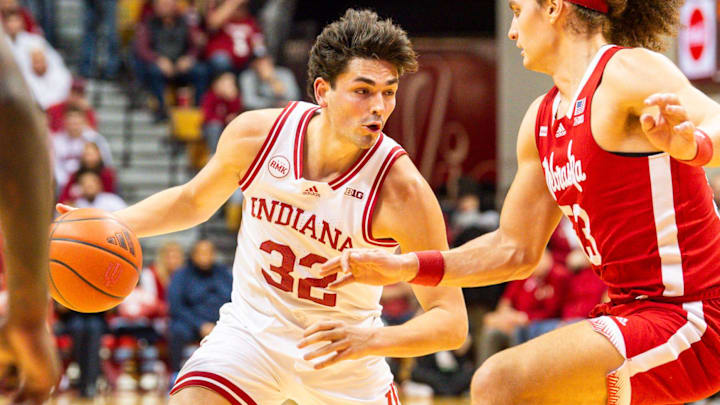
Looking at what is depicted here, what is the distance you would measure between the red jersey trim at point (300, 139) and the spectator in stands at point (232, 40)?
356 inches

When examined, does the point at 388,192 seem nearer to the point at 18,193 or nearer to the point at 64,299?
the point at 64,299

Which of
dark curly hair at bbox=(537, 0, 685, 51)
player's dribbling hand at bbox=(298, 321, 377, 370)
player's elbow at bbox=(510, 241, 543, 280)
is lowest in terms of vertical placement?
player's dribbling hand at bbox=(298, 321, 377, 370)

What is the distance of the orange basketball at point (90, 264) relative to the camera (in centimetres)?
419

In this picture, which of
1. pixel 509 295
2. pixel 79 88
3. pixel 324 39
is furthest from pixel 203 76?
pixel 324 39

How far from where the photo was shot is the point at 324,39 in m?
4.48

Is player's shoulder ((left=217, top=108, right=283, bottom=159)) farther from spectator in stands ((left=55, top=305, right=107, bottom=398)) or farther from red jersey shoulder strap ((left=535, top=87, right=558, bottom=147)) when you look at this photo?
spectator in stands ((left=55, top=305, right=107, bottom=398))

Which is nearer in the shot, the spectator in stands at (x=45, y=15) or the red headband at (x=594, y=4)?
the red headband at (x=594, y=4)

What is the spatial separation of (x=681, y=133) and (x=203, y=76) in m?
11.2

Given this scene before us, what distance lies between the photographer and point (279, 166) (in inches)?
171

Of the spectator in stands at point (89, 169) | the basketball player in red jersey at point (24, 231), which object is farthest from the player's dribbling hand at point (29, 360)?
the spectator in stands at point (89, 169)

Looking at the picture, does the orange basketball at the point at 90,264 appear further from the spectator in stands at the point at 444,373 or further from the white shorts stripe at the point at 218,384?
the spectator in stands at the point at 444,373

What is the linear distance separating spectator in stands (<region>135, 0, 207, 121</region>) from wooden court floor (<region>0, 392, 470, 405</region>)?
480cm

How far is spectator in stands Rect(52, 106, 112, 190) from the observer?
11.6 m

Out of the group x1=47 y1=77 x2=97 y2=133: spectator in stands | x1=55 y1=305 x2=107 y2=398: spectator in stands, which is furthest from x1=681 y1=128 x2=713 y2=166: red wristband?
x1=47 y1=77 x2=97 y2=133: spectator in stands
